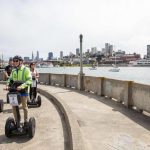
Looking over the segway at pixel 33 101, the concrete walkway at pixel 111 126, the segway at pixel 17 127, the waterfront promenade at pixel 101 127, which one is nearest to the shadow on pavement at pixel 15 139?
the waterfront promenade at pixel 101 127

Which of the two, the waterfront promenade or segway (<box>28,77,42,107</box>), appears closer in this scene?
the waterfront promenade

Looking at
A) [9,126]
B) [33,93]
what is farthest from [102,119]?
[33,93]

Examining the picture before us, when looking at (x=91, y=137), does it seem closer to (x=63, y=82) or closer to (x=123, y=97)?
(x=123, y=97)

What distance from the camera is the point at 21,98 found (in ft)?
24.4

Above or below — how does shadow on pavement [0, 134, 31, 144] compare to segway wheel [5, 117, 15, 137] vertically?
below

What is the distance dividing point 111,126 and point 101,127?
0.32 m

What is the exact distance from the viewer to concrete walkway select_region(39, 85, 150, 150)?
272 inches

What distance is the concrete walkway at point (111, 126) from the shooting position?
6920 millimetres

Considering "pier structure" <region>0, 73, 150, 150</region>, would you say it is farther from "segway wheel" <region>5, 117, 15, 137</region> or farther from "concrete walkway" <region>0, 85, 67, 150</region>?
"segway wheel" <region>5, 117, 15, 137</region>

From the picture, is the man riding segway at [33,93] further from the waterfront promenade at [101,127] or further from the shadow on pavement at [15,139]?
the shadow on pavement at [15,139]

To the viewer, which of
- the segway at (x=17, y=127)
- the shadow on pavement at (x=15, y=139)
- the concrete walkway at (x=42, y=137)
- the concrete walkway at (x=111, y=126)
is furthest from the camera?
the segway at (x=17, y=127)

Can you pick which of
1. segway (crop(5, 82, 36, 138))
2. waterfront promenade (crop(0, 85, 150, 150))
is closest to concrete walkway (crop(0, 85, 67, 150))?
waterfront promenade (crop(0, 85, 150, 150))

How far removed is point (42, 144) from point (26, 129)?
0.61 meters

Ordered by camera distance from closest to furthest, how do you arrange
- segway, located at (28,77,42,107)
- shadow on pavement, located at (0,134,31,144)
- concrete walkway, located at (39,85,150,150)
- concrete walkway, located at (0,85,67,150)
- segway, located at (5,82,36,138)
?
1. concrete walkway, located at (0,85,67,150)
2. concrete walkway, located at (39,85,150,150)
3. shadow on pavement, located at (0,134,31,144)
4. segway, located at (5,82,36,138)
5. segway, located at (28,77,42,107)
